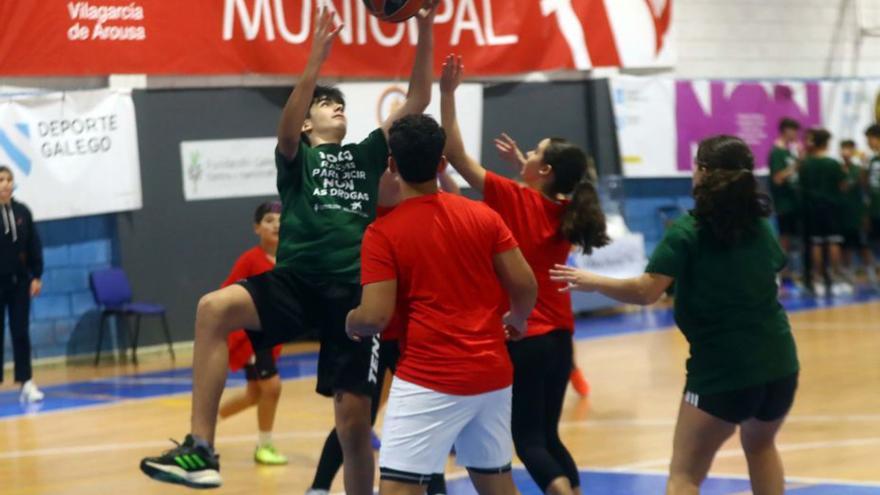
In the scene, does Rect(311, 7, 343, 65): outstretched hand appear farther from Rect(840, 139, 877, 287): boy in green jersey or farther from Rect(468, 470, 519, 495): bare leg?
Rect(840, 139, 877, 287): boy in green jersey

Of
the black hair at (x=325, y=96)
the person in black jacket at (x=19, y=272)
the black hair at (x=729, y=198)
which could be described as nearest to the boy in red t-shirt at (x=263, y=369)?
the black hair at (x=325, y=96)

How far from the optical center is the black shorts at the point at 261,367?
9.63 m

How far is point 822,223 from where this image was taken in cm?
1923

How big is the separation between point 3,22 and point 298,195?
850 cm

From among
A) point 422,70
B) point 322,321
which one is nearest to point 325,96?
point 422,70

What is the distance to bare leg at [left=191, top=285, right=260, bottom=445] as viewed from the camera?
6.43 m

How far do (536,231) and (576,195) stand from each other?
25 cm

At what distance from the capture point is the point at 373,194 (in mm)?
6801

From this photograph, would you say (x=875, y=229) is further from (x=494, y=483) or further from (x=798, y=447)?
(x=494, y=483)

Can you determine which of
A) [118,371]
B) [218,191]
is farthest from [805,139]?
[118,371]

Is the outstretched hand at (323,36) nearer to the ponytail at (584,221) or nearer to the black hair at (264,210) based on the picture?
the ponytail at (584,221)

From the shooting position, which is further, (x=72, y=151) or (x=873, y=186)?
(x=873, y=186)

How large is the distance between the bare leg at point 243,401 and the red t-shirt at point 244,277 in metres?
0.22

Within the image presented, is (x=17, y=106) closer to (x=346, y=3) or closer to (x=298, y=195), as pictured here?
(x=346, y=3)
